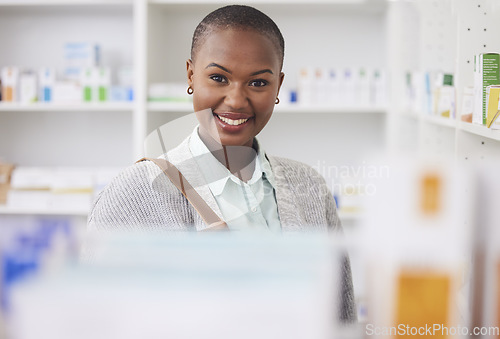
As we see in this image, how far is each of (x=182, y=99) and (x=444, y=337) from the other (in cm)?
257

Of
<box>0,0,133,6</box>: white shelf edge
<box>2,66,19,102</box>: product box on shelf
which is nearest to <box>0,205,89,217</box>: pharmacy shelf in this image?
<box>2,66,19,102</box>: product box on shelf

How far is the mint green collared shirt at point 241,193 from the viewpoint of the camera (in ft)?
3.77

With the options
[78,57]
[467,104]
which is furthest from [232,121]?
[78,57]

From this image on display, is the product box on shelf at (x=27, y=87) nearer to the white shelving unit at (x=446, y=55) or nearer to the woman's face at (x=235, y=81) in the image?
the white shelving unit at (x=446, y=55)

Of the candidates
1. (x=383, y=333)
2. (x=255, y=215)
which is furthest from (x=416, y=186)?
(x=255, y=215)

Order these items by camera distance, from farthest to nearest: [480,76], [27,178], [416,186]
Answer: [27,178] → [480,76] → [416,186]

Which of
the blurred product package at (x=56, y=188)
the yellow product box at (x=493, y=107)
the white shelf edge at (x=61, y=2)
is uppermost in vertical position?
the white shelf edge at (x=61, y=2)

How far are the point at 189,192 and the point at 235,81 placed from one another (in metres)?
0.23

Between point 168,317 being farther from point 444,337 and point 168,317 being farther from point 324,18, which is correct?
point 324,18

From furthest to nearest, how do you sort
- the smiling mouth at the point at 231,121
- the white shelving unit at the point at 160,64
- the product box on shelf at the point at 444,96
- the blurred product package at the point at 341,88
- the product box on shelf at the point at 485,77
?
the white shelving unit at the point at 160,64 → the blurred product package at the point at 341,88 → the product box on shelf at the point at 444,96 → the product box on shelf at the point at 485,77 → the smiling mouth at the point at 231,121

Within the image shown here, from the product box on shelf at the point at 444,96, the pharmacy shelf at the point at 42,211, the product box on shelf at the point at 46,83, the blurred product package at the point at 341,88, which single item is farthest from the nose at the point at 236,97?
the product box on shelf at the point at 46,83

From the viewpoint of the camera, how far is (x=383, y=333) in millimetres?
422

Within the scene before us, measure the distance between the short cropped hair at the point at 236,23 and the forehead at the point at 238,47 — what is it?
0.4 inches

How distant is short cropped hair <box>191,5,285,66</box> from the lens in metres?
1.13
